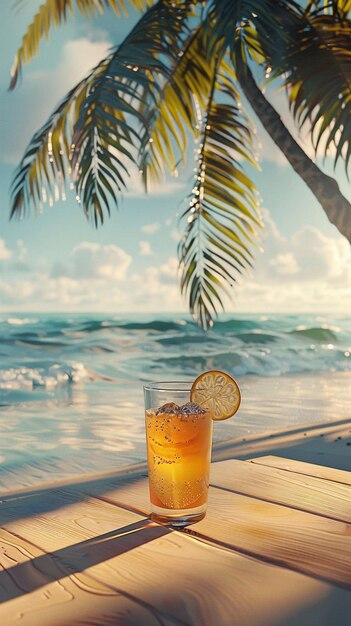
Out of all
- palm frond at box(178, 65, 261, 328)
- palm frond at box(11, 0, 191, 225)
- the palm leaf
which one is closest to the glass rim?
palm frond at box(11, 0, 191, 225)

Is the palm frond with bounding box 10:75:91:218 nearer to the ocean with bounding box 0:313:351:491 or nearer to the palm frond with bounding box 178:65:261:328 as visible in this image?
the palm frond with bounding box 178:65:261:328

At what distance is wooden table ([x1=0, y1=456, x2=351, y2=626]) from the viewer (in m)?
0.71

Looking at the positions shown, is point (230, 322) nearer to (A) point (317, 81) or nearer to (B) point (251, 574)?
(A) point (317, 81)

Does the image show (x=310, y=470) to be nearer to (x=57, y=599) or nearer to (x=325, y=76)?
(x=57, y=599)

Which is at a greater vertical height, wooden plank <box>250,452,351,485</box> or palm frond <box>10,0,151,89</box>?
palm frond <box>10,0,151,89</box>

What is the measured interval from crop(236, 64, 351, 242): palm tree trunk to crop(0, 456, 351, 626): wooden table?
287 centimetres

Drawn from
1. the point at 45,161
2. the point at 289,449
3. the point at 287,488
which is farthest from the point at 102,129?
the point at 287,488

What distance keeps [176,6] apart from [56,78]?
14.3 m

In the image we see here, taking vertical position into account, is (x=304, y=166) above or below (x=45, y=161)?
below

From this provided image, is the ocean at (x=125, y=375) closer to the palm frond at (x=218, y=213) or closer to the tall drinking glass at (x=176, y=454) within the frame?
the palm frond at (x=218, y=213)

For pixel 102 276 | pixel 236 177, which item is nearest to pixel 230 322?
pixel 102 276

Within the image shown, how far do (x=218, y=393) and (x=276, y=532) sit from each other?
314 mm

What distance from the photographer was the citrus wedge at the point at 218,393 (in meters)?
1.19

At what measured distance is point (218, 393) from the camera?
1211mm
